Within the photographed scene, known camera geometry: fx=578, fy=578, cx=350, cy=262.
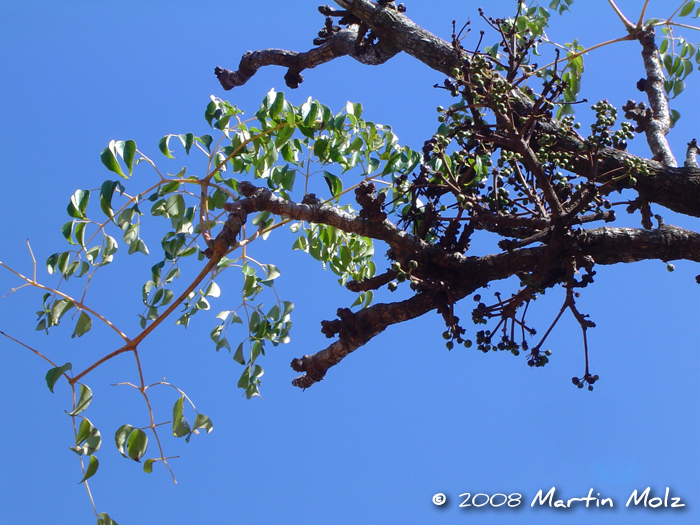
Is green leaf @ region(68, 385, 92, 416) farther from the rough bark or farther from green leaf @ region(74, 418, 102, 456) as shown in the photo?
the rough bark

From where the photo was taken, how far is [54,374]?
221 centimetres

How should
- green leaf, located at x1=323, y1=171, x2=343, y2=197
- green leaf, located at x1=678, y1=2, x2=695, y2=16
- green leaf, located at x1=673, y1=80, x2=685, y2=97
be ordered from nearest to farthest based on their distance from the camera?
1. green leaf, located at x1=323, y1=171, x2=343, y2=197
2. green leaf, located at x1=678, y1=2, x2=695, y2=16
3. green leaf, located at x1=673, y1=80, x2=685, y2=97

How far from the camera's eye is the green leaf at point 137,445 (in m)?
2.27

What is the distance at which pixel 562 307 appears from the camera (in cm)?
209

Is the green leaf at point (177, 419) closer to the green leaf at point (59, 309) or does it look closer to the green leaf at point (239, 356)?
the green leaf at point (239, 356)

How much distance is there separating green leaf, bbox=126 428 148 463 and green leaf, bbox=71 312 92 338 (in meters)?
0.51

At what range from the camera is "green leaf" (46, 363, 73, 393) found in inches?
86.4

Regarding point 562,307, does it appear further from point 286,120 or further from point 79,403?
point 79,403

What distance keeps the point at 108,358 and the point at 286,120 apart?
1230 mm

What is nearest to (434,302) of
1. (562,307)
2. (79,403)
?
(562,307)

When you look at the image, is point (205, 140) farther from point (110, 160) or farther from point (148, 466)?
point (148, 466)

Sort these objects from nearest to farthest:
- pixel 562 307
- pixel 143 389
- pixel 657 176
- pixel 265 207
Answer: pixel 562 307, pixel 143 389, pixel 265 207, pixel 657 176

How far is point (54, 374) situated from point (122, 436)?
0.36 meters
